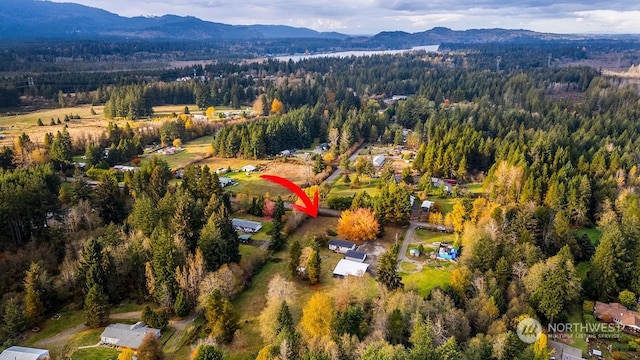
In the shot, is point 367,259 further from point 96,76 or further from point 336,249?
point 96,76

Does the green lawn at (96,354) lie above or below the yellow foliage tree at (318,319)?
below

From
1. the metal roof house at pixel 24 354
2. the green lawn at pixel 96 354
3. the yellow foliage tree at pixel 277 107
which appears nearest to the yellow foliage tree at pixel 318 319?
the green lawn at pixel 96 354

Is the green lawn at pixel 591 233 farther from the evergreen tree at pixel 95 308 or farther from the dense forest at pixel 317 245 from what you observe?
the evergreen tree at pixel 95 308

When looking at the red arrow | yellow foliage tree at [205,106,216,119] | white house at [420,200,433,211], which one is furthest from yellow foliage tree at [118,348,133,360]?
yellow foliage tree at [205,106,216,119]

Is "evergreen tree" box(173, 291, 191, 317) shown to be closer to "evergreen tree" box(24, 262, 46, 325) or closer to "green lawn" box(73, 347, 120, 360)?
"green lawn" box(73, 347, 120, 360)

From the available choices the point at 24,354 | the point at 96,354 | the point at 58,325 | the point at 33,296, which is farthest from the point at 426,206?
the point at 24,354

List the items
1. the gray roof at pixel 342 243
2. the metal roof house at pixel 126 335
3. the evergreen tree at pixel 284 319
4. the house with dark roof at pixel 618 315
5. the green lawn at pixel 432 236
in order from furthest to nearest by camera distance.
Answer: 1. the green lawn at pixel 432 236
2. the gray roof at pixel 342 243
3. the house with dark roof at pixel 618 315
4. the metal roof house at pixel 126 335
5. the evergreen tree at pixel 284 319
